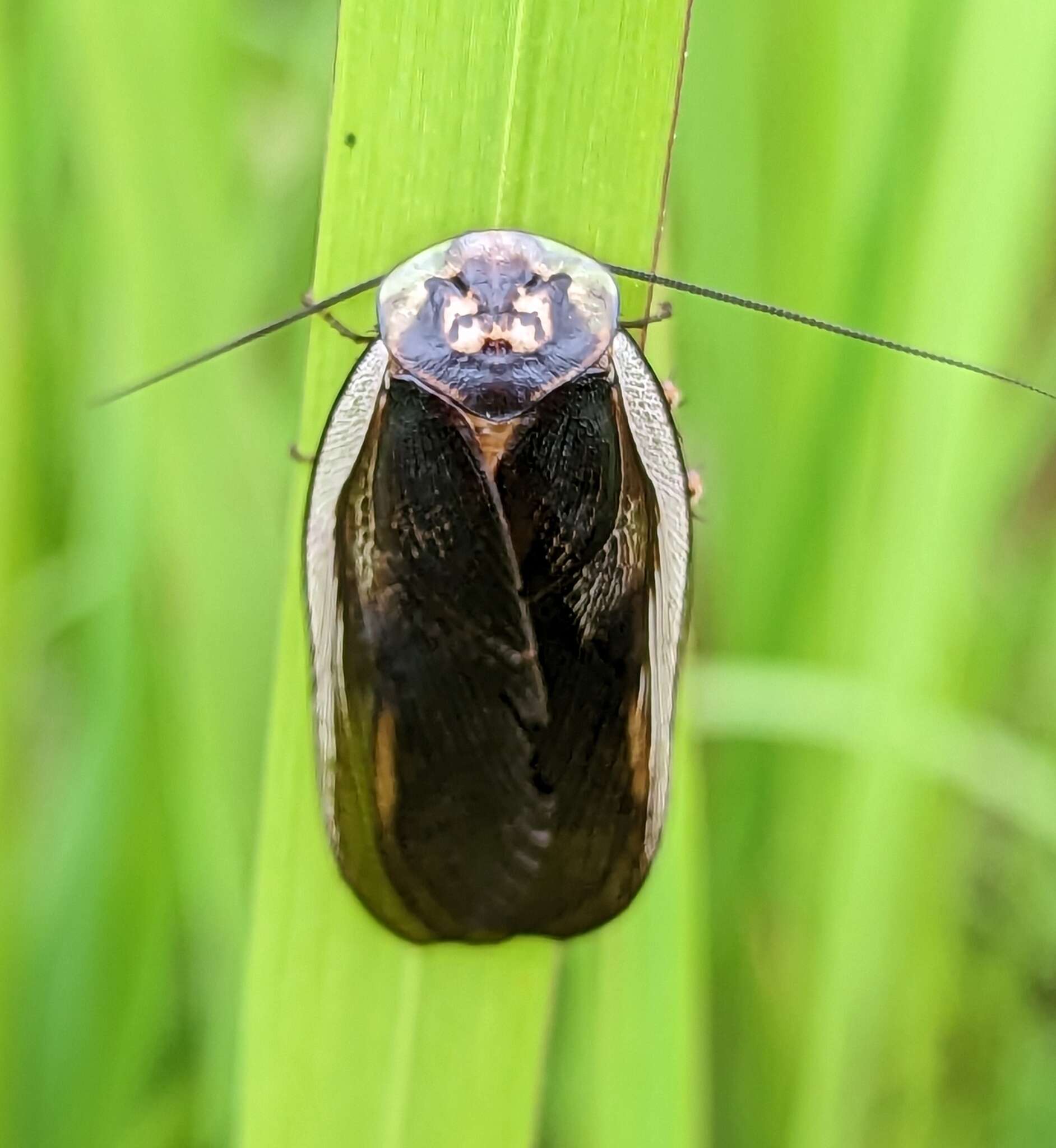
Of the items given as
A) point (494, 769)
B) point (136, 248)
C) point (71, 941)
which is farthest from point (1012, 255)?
point (71, 941)

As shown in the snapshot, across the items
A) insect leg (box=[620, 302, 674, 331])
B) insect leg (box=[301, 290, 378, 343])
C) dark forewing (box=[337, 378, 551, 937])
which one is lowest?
dark forewing (box=[337, 378, 551, 937])

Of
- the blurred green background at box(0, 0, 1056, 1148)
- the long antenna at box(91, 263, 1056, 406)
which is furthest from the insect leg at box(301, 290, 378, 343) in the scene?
the blurred green background at box(0, 0, 1056, 1148)

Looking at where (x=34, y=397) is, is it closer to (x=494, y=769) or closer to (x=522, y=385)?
(x=522, y=385)

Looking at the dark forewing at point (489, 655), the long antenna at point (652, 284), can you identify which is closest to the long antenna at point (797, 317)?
the long antenna at point (652, 284)

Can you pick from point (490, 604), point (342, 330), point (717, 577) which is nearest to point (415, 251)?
point (342, 330)

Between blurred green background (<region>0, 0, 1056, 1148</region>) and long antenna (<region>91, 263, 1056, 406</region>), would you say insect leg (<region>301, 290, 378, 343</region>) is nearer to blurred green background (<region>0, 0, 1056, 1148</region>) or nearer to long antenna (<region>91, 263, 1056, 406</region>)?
long antenna (<region>91, 263, 1056, 406</region>)

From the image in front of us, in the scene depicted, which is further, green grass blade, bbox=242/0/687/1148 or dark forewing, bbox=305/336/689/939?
dark forewing, bbox=305/336/689/939

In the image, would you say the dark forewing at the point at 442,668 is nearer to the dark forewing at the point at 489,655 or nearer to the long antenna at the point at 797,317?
the dark forewing at the point at 489,655

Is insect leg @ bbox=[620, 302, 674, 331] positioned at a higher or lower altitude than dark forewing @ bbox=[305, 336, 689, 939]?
higher
